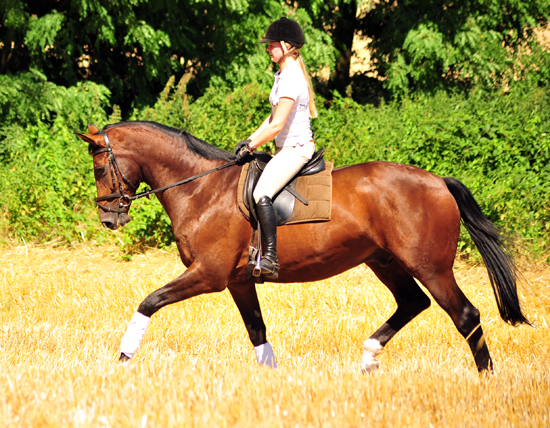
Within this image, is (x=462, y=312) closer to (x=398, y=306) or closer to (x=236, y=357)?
(x=398, y=306)

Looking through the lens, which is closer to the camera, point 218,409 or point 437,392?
point 218,409

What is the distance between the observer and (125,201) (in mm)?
4855

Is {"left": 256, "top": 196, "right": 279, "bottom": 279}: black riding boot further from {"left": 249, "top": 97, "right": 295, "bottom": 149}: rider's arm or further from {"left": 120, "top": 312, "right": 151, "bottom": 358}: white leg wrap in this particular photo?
{"left": 120, "top": 312, "right": 151, "bottom": 358}: white leg wrap

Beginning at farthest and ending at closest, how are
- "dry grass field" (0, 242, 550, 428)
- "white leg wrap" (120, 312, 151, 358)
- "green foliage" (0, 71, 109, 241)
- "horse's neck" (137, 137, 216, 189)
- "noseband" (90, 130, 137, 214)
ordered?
"green foliage" (0, 71, 109, 241) → "horse's neck" (137, 137, 216, 189) → "noseband" (90, 130, 137, 214) → "white leg wrap" (120, 312, 151, 358) → "dry grass field" (0, 242, 550, 428)

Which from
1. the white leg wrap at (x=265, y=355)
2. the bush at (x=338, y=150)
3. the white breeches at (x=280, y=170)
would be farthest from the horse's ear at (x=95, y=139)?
the bush at (x=338, y=150)

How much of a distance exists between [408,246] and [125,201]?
2.34 meters

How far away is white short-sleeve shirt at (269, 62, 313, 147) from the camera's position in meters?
4.62

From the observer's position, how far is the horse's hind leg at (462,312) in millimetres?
4664

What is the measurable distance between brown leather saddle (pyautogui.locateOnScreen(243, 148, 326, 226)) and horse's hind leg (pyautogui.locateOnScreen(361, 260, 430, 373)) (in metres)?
1.11

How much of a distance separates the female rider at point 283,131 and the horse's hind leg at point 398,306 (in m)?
1.10

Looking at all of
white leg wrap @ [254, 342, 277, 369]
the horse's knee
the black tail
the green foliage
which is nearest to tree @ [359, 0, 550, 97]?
the green foliage

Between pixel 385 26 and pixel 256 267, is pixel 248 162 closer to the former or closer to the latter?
pixel 256 267

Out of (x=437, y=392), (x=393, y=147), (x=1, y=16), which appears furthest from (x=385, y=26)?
(x=437, y=392)

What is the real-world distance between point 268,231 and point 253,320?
92 cm
